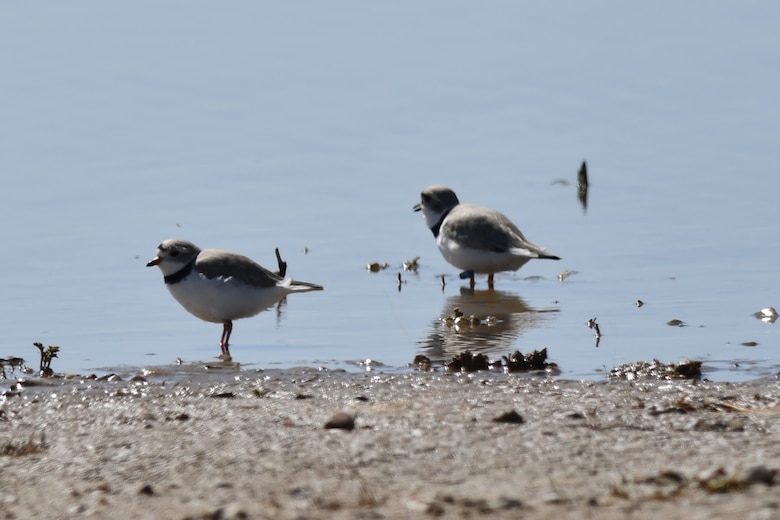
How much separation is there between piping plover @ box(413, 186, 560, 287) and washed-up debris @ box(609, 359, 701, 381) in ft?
12.5

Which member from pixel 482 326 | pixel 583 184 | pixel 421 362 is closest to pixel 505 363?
pixel 421 362

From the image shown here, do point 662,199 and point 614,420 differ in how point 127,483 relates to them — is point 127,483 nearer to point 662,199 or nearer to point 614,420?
point 614,420

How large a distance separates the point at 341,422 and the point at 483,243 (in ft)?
19.9

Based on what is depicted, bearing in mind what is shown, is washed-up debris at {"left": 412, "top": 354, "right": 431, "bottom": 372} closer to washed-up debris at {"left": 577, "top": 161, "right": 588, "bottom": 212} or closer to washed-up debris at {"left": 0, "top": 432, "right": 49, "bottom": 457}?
washed-up debris at {"left": 0, "top": 432, "right": 49, "bottom": 457}

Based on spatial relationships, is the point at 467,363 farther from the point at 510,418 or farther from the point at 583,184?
the point at 583,184

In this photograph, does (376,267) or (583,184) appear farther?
(583,184)

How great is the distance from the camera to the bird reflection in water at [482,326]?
355 inches

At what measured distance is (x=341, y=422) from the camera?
5.98m

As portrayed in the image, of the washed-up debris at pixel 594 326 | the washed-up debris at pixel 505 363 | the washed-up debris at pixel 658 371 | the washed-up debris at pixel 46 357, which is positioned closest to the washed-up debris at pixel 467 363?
the washed-up debris at pixel 505 363

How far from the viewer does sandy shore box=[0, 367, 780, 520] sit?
4578 millimetres

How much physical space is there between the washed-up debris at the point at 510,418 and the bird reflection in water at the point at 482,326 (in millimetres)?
2386

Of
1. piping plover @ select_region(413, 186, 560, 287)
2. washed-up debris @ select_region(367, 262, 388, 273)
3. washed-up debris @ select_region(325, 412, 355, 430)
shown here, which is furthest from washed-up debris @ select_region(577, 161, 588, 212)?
washed-up debris @ select_region(325, 412, 355, 430)

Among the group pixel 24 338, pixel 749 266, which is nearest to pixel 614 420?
pixel 24 338

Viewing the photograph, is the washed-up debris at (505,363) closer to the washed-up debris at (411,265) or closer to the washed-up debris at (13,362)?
the washed-up debris at (13,362)
